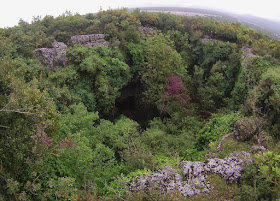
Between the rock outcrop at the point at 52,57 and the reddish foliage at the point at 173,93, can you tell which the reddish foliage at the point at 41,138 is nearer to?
the rock outcrop at the point at 52,57

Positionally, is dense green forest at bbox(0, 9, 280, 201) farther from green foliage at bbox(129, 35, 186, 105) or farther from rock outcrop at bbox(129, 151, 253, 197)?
rock outcrop at bbox(129, 151, 253, 197)

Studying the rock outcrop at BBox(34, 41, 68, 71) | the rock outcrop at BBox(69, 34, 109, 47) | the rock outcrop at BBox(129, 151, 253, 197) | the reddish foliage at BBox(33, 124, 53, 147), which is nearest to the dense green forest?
the reddish foliage at BBox(33, 124, 53, 147)

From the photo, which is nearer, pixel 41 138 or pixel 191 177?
pixel 41 138

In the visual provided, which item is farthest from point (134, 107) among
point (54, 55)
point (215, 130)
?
point (215, 130)

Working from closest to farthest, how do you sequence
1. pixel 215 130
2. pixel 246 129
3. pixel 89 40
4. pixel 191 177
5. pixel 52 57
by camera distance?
pixel 191 177 → pixel 246 129 → pixel 215 130 → pixel 52 57 → pixel 89 40

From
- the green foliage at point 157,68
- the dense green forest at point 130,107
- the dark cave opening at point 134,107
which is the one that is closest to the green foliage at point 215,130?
the dense green forest at point 130,107

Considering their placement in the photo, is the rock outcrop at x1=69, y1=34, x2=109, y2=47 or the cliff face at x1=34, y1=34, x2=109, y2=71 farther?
the rock outcrop at x1=69, y1=34, x2=109, y2=47

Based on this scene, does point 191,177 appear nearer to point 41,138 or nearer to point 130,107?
point 41,138
